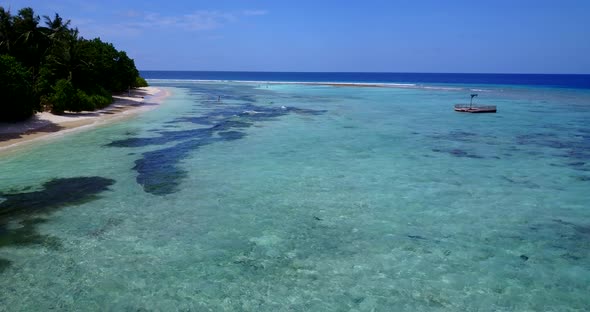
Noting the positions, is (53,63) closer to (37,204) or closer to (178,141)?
(178,141)

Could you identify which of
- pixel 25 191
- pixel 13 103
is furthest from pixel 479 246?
pixel 13 103

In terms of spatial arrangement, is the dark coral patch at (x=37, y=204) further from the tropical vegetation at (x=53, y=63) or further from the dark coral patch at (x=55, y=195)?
the tropical vegetation at (x=53, y=63)

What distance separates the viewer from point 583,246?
1140cm

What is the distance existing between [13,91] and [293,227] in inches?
902

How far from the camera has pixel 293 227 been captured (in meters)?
12.7

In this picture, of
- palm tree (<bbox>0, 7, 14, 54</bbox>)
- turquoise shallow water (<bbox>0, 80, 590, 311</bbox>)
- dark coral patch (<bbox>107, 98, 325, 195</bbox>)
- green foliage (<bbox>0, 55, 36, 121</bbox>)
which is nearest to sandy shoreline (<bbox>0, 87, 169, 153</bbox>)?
green foliage (<bbox>0, 55, 36, 121</bbox>)

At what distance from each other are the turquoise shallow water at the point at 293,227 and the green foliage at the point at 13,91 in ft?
14.1

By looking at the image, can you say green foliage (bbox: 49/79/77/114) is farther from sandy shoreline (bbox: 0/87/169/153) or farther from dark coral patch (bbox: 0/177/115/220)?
dark coral patch (bbox: 0/177/115/220)

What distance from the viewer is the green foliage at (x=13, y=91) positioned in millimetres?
25359

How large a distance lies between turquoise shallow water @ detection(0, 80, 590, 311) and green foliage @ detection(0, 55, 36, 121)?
4291 mm

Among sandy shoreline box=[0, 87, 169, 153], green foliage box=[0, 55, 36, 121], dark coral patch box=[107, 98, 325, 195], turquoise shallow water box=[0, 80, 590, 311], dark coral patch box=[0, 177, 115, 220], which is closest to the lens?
turquoise shallow water box=[0, 80, 590, 311]

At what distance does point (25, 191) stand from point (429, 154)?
19.9 m

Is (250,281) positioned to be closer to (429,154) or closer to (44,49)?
(429,154)

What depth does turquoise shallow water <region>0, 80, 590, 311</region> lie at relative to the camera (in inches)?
354
